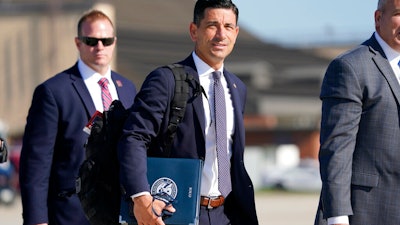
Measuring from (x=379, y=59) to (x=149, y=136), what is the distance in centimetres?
112

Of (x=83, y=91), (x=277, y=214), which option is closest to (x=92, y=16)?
(x=83, y=91)

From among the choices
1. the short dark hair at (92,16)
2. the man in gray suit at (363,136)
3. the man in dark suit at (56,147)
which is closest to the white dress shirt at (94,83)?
the man in dark suit at (56,147)

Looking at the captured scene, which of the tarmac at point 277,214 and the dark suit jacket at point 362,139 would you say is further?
the tarmac at point 277,214

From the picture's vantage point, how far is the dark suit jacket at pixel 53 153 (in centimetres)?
640

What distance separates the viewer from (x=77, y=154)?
643cm

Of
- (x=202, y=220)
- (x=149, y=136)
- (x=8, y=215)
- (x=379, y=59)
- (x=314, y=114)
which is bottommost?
(x=314, y=114)

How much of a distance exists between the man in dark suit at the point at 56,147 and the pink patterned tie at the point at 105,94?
17 millimetres

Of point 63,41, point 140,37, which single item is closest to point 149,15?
point 140,37

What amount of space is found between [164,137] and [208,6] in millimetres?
689

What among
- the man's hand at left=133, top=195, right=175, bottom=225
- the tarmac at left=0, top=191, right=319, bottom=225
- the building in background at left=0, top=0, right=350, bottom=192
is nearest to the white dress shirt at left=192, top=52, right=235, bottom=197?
the man's hand at left=133, top=195, right=175, bottom=225

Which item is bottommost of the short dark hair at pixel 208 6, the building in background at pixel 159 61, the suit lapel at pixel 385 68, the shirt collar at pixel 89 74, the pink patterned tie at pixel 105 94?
the building in background at pixel 159 61

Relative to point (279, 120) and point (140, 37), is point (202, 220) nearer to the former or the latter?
point (279, 120)

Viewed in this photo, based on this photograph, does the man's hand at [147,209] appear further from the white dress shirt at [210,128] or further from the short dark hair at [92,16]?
the short dark hair at [92,16]

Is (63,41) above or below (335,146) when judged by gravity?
below
